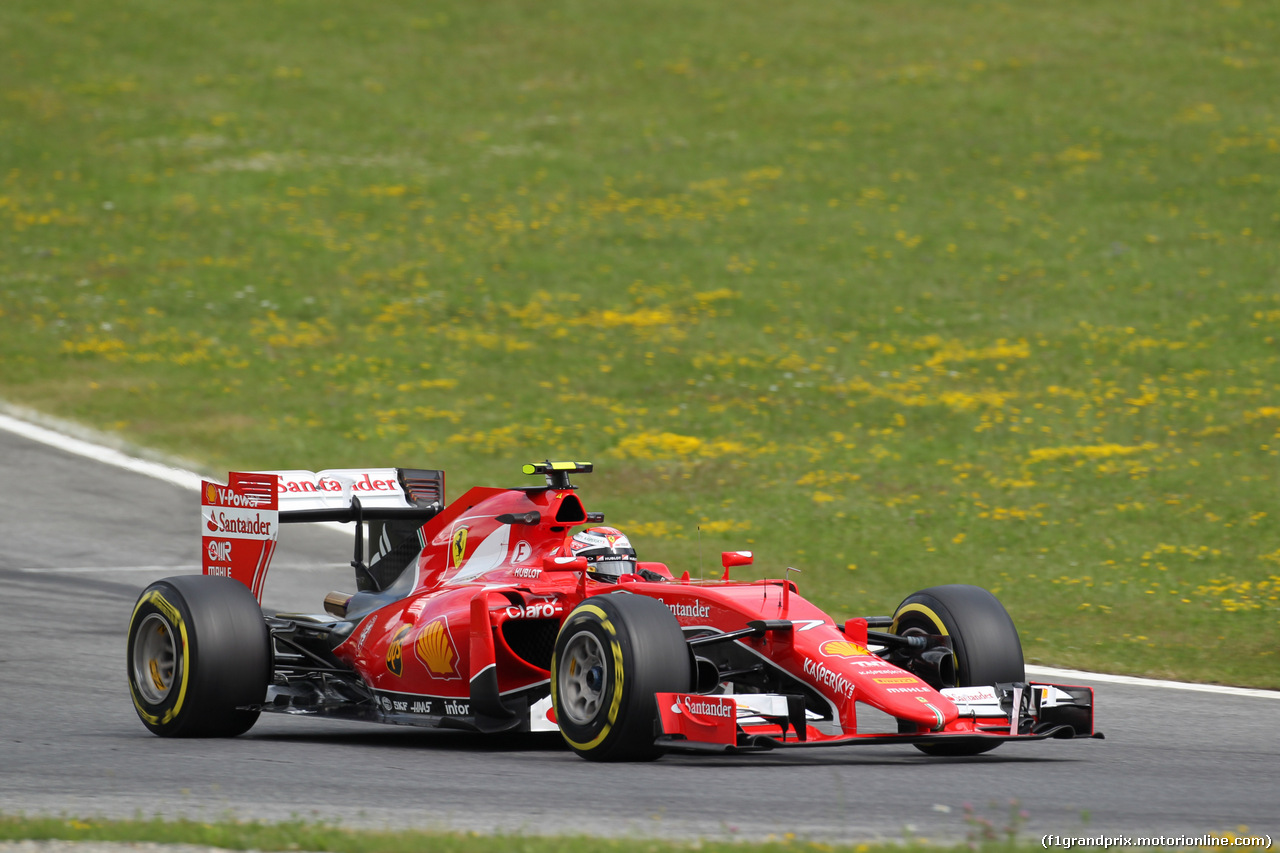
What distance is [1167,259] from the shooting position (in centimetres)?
3097

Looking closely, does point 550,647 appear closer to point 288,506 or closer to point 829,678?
point 829,678

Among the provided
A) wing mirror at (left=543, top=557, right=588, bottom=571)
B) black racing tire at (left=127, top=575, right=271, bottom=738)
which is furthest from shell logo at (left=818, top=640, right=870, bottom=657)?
black racing tire at (left=127, top=575, right=271, bottom=738)

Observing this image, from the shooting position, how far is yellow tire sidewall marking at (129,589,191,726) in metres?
9.85

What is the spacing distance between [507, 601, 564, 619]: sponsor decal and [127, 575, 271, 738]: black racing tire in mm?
1664

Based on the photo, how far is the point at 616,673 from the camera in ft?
26.8

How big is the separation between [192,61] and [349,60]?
4.15m

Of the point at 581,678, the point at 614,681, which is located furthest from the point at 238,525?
the point at 614,681

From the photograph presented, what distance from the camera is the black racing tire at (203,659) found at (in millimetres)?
9797

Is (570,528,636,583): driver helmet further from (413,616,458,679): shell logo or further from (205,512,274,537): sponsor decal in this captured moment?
(205,512,274,537): sponsor decal

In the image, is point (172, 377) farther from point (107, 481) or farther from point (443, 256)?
point (443, 256)

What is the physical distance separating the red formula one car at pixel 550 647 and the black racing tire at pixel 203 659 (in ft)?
0.04

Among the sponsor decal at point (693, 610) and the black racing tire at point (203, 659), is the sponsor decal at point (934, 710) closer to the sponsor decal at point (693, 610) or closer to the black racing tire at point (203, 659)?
the sponsor decal at point (693, 610)

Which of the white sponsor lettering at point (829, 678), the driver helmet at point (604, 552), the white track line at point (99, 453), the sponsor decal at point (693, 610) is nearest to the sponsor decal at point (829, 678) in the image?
the white sponsor lettering at point (829, 678)

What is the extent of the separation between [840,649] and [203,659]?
148 inches
